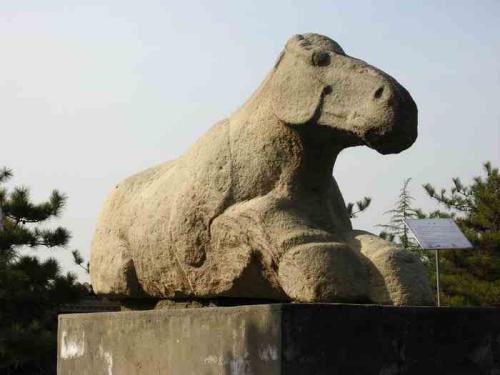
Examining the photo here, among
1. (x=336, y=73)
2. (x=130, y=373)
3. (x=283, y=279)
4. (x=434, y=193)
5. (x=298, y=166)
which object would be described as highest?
(x=434, y=193)

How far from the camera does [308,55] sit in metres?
4.44

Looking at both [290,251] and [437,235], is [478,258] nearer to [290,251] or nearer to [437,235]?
[437,235]

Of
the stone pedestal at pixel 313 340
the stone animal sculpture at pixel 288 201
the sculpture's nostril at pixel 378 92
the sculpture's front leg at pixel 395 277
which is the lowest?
the stone pedestal at pixel 313 340

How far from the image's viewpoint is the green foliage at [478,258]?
45.3 ft

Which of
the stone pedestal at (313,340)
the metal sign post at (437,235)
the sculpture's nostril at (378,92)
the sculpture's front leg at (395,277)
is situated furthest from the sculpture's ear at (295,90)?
the metal sign post at (437,235)

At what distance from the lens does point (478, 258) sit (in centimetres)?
1426

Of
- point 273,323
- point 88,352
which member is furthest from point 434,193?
point 273,323

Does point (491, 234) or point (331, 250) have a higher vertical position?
point (491, 234)

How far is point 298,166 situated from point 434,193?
1269 centimetres

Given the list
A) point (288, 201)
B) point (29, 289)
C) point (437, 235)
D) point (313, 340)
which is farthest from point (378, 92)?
point (29, 289)

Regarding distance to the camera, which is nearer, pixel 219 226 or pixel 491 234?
pixel 219 226

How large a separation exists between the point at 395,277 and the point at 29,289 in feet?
31.1

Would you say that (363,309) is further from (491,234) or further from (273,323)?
(491,234)

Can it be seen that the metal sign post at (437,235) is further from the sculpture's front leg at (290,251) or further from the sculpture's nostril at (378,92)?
the sculpture's nostril at (378,92)
